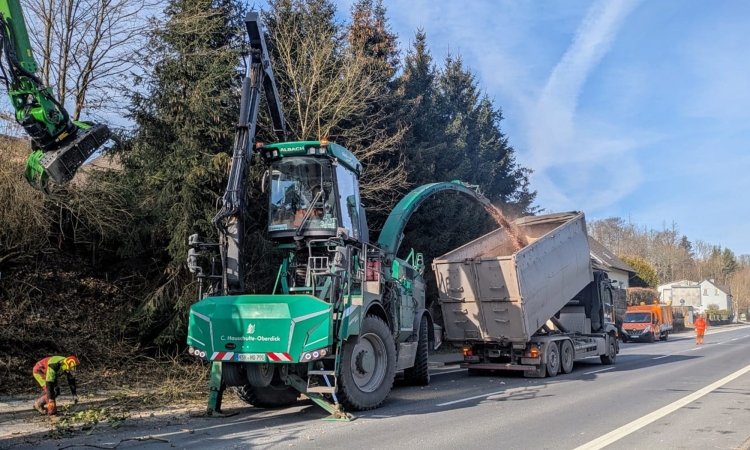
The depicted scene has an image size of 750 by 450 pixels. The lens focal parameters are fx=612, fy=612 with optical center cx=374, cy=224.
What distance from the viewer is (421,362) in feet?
43.1

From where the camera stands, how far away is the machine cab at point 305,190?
34.3ft

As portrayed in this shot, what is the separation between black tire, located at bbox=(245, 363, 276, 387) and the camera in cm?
938

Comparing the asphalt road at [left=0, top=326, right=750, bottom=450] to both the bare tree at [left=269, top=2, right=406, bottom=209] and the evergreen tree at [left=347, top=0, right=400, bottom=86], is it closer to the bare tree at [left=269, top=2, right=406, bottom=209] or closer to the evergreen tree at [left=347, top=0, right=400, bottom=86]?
the bare tree at [left=269, top=2, right=406, bottom=209]

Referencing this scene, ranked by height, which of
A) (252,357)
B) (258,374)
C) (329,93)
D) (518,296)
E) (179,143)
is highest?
(329,93)

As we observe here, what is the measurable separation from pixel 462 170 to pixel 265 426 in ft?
60.4

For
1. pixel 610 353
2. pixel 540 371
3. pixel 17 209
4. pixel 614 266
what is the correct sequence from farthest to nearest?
pixel 614 266
pixel 610 353
pixel 540 371
pixel 17 209

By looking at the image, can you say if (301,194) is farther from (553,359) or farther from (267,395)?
(553,359)

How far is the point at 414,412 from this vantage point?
9781 mm

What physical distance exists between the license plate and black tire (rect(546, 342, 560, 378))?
27.4 ft

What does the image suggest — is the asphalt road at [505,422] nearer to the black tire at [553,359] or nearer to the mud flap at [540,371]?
the mud flap at [540,371]

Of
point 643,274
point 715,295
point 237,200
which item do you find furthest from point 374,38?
point 715,295

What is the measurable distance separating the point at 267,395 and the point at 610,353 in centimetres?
1258

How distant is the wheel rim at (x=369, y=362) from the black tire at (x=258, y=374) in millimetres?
1361

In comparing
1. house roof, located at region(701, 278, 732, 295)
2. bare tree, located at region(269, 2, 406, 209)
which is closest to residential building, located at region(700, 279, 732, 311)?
house roof, located at region(701, 278, 732, 295)
